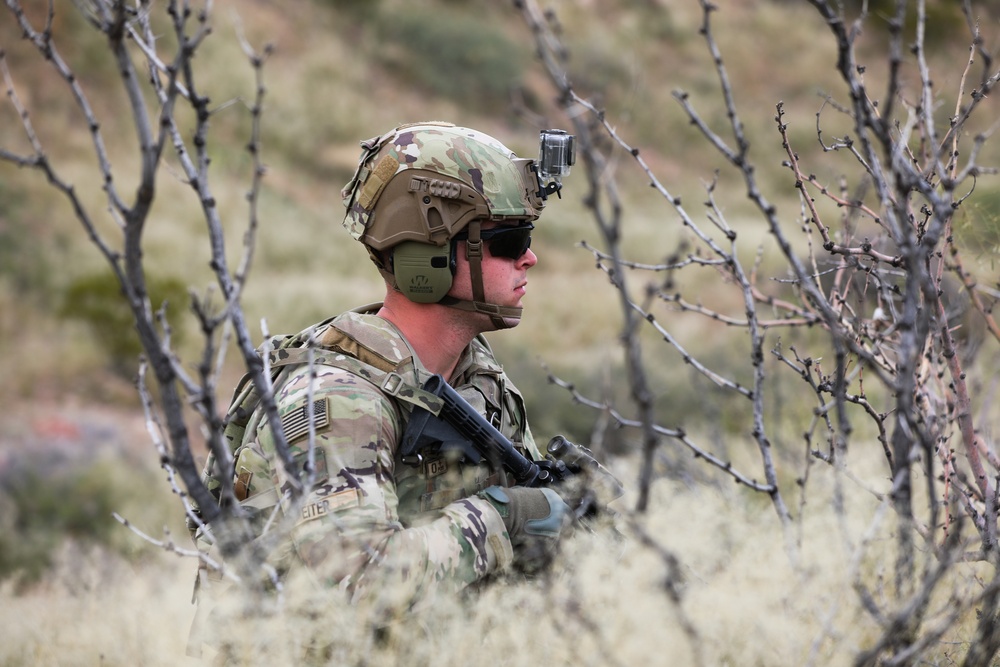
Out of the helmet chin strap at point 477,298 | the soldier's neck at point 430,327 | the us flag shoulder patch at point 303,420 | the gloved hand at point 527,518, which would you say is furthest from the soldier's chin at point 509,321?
the us flag shoulder patch at point 303,420

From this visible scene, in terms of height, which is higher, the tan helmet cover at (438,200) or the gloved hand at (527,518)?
the tan helmet cover at (438,200)

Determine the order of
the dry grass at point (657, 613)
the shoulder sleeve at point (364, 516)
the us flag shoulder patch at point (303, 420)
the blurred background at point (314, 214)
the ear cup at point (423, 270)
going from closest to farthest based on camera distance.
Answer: the dry grass at point (657, 613)
the shoulder sleeve at point (364, 516)
the us flag shoulder patch at point (303, 420)
the ear cup at point (423, 270)
the blurred background at point (314, 214)

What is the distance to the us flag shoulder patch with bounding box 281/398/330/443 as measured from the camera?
2.40 metres

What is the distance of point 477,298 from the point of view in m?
2.95

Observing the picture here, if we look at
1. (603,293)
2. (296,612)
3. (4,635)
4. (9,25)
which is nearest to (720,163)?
(603,293)

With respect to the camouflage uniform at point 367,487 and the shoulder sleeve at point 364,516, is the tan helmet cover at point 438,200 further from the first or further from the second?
the shoulder sleeve at point 364,516

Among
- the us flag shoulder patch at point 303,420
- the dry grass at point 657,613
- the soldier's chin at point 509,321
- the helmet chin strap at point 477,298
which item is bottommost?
the dry grass at point 657,613

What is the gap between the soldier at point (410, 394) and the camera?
2.29 metres

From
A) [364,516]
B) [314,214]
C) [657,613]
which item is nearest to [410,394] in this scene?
[364,516]

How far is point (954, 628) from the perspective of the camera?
8.06ft

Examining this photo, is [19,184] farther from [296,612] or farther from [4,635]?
[296,612]

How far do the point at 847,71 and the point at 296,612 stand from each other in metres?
1.51

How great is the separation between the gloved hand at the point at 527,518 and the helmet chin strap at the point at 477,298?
1.88 feet

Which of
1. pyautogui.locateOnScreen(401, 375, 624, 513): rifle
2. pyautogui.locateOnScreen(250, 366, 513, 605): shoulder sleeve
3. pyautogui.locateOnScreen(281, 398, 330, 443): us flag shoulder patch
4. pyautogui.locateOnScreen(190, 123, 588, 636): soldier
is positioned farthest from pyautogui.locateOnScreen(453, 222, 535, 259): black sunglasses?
pyautogui.locateOnScreen(281, 398, 330, 443): us flag shoulder patch
